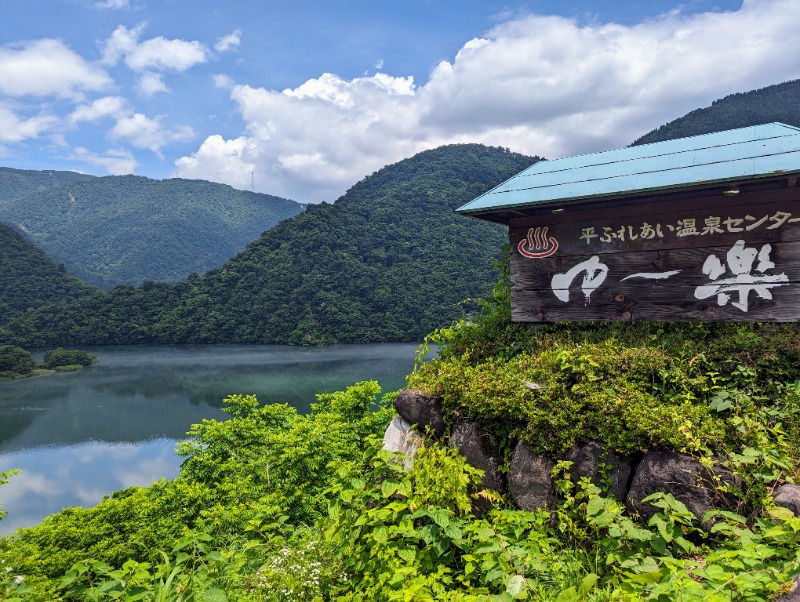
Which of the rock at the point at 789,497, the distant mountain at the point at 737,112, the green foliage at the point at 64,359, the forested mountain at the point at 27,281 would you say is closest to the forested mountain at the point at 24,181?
the forested mountain at the point at 27,281

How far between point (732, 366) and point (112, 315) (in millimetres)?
67781

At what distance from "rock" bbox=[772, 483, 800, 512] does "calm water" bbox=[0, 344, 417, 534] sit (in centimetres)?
2088

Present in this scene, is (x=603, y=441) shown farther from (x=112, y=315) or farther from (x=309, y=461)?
(x=112, y=315)

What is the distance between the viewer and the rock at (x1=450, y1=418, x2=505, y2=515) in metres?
4.05

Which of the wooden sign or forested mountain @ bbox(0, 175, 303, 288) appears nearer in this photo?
the wooden sign

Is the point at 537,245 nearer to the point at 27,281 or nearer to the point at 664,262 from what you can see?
the point at 664,262

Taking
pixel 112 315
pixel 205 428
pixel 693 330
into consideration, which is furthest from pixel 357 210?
pixel 693 330

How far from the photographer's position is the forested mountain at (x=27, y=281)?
59.0 metres

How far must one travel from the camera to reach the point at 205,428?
11.8 meters

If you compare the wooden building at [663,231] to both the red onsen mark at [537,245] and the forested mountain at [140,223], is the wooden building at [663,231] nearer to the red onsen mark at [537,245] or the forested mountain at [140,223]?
the red onsen mark at [537,245]

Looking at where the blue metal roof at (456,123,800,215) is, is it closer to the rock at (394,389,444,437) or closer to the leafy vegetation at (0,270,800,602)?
the leafy vegetation at (0,270,800,602)

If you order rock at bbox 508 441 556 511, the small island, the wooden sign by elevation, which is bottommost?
the small island

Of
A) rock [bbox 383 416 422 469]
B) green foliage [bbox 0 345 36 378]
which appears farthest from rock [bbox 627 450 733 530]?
green foliage [bbox 0 345 36 378]

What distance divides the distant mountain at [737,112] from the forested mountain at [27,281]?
244 feet
